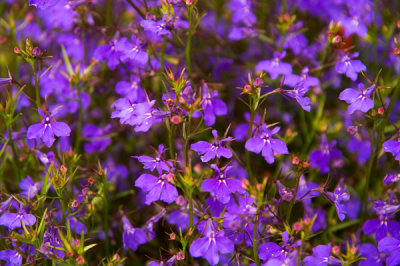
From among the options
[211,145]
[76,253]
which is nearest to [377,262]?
[211,145]

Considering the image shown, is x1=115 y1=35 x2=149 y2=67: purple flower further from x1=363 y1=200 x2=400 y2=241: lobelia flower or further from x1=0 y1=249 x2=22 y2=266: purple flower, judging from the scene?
x1=363 y1=200 x2=400 y2=241: lobelia flower

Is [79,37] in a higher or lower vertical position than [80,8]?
lower

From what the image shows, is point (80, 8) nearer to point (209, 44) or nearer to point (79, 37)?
point (79, 37)

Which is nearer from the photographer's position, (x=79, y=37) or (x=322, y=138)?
(x=322, y=138)

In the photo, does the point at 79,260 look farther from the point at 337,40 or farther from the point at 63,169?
the point at 337,40

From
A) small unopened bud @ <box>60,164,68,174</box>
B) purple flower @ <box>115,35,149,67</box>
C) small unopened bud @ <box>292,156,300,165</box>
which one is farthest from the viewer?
purple flower @ <box>115,35,149,67</box>

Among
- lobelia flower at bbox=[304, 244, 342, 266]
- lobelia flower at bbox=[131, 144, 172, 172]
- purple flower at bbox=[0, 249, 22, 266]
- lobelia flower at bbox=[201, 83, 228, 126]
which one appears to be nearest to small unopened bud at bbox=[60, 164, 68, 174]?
lobelia flower at bbox=[131, 144, 172, 172]

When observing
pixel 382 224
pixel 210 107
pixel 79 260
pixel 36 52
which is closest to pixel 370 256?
pixel 382 224
